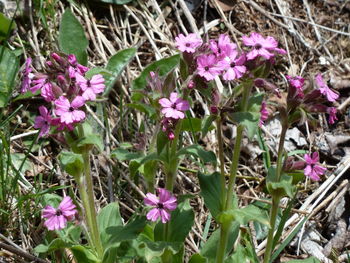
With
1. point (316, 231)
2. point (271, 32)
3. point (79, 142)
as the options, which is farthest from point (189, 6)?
point (79, 142)

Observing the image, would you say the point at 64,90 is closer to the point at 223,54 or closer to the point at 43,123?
the point at 43,123

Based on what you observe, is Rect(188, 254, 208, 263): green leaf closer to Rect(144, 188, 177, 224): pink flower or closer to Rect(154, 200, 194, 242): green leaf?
Rect(154, 200, 194, 242): green leaf

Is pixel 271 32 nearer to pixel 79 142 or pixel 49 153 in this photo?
pixel 49 153

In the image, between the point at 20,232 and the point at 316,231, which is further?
the point at 316,231

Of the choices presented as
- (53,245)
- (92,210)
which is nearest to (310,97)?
(92,210)

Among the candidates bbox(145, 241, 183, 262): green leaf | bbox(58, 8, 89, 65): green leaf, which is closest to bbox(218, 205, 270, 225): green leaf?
bbox(145, 241, 183, 262): green leaf
